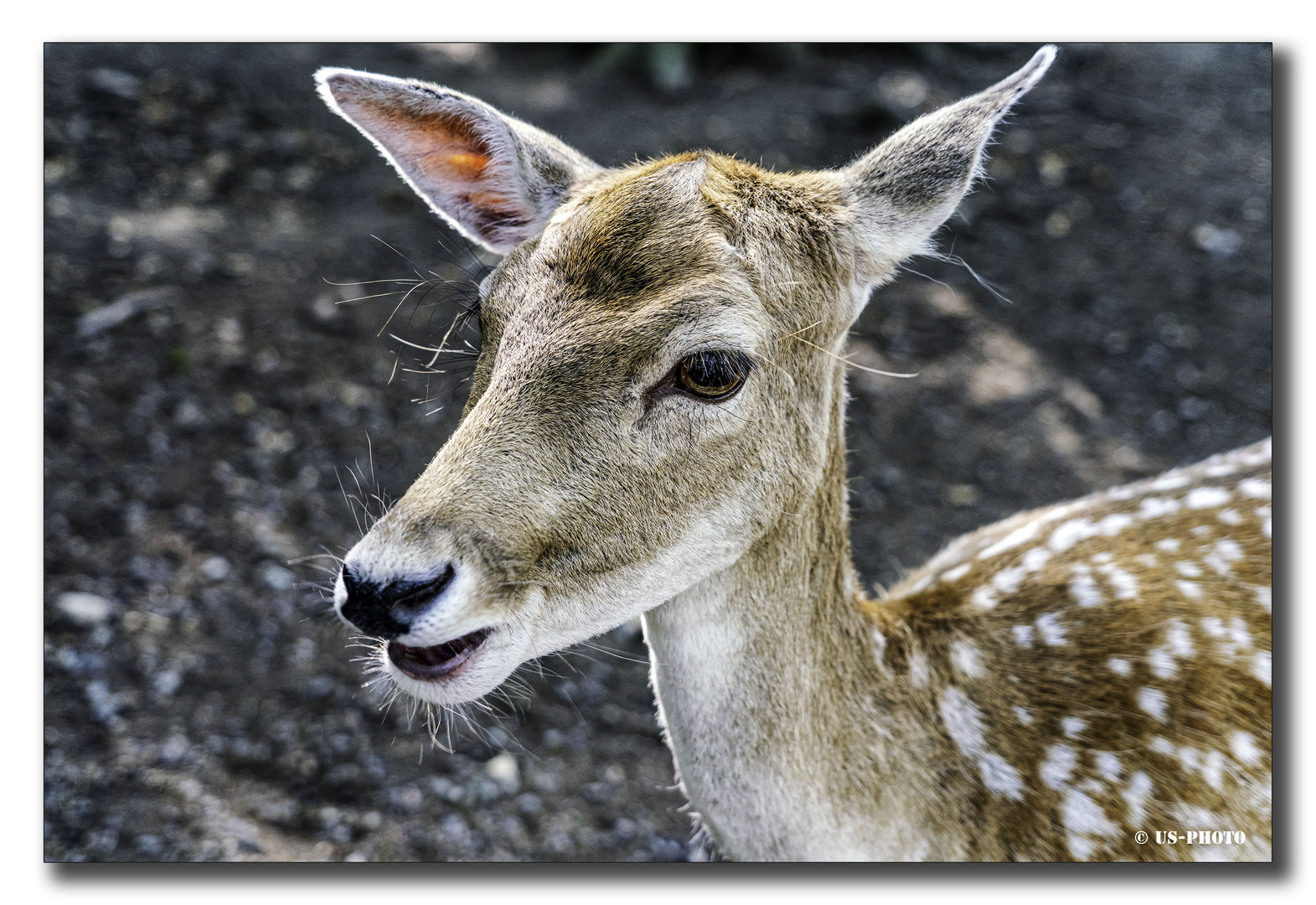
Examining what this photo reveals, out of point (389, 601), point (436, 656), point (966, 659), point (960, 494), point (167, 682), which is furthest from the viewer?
point (960, 494)

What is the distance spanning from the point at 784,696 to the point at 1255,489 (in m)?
1.31

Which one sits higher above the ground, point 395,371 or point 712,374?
point 712,374

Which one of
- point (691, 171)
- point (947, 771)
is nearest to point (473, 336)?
point (691, 171)

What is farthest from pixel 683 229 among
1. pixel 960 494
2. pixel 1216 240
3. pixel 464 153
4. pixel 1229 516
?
pixel 1216 240

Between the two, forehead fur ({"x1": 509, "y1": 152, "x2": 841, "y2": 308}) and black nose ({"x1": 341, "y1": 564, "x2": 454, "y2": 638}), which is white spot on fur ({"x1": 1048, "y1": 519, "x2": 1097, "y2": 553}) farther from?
black nose ({"x1": 341, "y1": 564, "x2": 454, "y2": 638})

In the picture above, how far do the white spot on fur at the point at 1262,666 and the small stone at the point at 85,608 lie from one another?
9.10 feet

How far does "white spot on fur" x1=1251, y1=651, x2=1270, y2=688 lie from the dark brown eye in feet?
4.06

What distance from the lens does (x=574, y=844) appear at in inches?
104

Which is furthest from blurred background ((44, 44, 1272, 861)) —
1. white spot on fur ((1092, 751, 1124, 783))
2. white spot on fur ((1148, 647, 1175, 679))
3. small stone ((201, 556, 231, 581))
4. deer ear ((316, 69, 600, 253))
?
white spot on fur ((1148, 647, 1175, 679))

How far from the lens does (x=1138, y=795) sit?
6.20 feet

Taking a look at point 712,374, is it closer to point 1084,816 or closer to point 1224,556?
point 1084,816

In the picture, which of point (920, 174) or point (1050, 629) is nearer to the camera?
point (920, 174)

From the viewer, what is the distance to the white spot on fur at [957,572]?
2311mm

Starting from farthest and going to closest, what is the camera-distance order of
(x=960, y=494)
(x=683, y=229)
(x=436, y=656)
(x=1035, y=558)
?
(x=960, y=494) < (x=1035, y=558) < (x=683, y=229) < (x=436, y=656)
